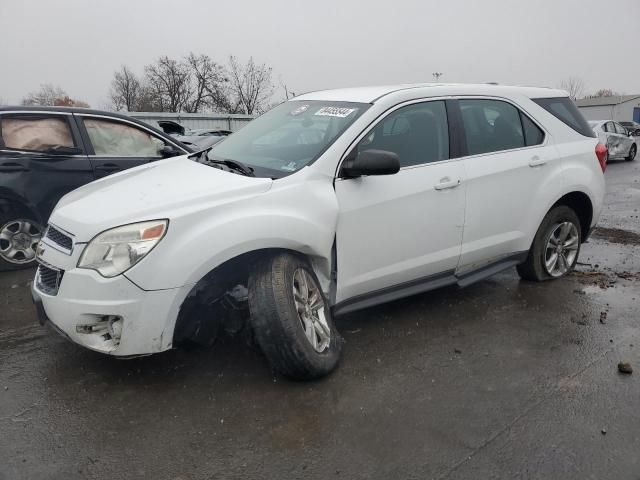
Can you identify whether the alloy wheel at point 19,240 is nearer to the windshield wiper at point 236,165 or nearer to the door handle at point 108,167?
the door handle at point 108,167

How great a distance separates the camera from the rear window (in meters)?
4.70

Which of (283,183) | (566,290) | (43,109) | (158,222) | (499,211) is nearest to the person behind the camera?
(158,222)

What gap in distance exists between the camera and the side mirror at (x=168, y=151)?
18.9ft

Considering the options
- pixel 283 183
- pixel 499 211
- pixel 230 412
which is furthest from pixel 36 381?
pixel 499 211

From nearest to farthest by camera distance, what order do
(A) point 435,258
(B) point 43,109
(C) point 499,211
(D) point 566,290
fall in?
(A) point 435,258
(C) point 499,211
(D) point 566,290
(B) point 43,109

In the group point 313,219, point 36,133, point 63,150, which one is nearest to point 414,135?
point 313,219

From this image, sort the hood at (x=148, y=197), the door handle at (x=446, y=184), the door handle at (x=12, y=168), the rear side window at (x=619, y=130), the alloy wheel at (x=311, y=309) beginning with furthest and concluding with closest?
the rear side window at (x=619, y=130)
the door handle at (x=12, y=168)
the door handle at (x=446, y=184)
the alloy wheel at (x=311, y=309)
the hood at (x=148, y=197)

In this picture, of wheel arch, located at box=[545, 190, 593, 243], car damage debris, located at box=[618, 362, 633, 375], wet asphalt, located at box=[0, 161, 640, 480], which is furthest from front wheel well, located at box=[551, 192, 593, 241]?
car damage debris, located at box=[618, 362, 633, 375]

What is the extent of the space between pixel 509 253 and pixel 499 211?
488mm

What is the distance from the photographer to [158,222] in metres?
2.80

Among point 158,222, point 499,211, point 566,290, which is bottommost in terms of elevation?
point 566,290

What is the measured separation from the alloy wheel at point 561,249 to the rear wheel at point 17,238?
511 cm

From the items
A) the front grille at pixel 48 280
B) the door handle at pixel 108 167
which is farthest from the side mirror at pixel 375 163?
the door handle at pixel 108 167

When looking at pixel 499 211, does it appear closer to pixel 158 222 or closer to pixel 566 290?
pixel 566 290
